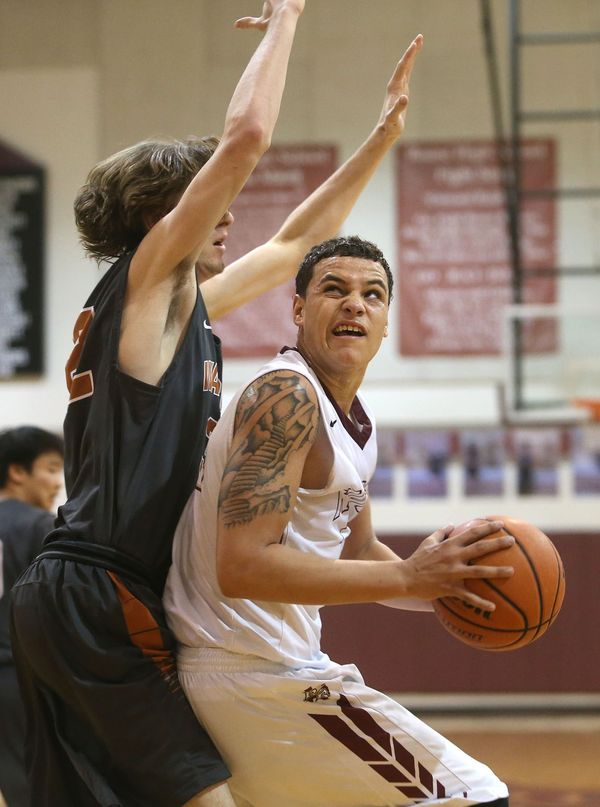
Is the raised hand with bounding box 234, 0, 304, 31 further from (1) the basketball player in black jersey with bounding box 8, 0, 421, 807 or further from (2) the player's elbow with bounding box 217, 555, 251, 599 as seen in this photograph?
(2) the player's elbow with bounding box 217, 555, 251, 599

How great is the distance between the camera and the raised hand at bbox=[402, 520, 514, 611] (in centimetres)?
207

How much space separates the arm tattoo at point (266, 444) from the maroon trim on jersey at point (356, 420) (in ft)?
0.64

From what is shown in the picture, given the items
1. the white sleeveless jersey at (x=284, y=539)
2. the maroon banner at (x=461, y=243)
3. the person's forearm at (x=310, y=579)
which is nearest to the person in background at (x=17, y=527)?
the white sleeveless jersey at (x=284, y=539)

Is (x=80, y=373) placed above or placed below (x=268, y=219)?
below

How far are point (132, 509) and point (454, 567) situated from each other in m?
0.73

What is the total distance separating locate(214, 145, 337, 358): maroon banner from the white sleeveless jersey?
6.69 m

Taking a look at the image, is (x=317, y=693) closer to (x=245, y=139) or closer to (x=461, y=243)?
(x=245, y=139)

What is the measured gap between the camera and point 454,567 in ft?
6.79

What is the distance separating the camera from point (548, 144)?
9.11 meters

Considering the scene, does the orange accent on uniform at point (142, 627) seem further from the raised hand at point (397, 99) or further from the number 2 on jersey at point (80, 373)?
the raised hand at point (397, 99)

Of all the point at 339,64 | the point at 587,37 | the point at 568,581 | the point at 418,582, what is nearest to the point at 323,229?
the point at 418,582

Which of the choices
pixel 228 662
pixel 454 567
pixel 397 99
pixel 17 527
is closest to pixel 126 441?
pixel 228 662

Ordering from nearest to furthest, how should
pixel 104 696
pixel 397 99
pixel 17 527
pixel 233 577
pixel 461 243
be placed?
pixel 233 577 → pixel 104 696 → pixel 397 99 → pixel 17 527 → pixel 461 243

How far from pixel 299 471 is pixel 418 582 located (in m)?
0.35
